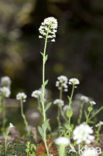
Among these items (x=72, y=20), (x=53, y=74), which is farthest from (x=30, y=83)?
(x=72, y=20)

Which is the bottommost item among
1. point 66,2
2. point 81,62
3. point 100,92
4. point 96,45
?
point 100,92

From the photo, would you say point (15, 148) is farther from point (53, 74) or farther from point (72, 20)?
point (72, 20)

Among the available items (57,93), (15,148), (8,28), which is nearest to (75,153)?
(15,148)

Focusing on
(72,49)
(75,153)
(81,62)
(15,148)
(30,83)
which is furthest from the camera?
(72,49)

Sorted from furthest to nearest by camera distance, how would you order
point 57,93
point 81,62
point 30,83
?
point 81,62
point 30,83
point 57,93

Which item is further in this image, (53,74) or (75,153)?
(53,74)

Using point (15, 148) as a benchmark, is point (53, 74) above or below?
above

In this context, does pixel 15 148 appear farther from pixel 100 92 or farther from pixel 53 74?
pixel 53 74
